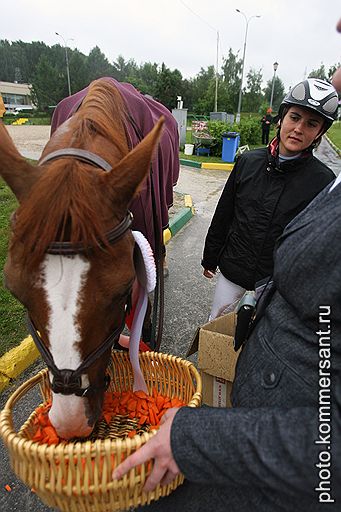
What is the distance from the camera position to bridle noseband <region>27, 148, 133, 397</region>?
3.95 ft

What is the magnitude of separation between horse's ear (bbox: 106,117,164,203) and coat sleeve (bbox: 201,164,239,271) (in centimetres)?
159

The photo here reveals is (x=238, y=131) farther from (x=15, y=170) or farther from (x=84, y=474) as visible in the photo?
(x=84, y=474)

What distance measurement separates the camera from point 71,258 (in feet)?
3.98

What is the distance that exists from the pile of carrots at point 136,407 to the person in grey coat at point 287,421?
550 millimetres

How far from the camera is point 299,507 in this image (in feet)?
3.10

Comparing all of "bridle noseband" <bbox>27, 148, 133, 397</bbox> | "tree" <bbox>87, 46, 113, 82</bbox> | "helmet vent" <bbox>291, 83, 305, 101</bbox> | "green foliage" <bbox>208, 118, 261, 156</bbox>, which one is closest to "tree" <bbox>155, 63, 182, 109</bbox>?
"green foliage" <bbox>208, 118, 261, 156</bbox>

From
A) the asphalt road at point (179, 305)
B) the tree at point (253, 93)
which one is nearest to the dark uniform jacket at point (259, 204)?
the asphalt road at point (179, 305)

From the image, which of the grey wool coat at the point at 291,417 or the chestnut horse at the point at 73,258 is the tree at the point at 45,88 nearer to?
the chestnut horse at the point at 73,258

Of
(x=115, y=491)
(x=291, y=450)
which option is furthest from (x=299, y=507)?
(x=115, y=491)

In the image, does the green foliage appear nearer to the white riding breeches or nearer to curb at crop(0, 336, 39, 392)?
the white riding breeches

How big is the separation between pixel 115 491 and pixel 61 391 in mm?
371

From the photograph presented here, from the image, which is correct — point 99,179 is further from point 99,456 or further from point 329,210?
point 99,456

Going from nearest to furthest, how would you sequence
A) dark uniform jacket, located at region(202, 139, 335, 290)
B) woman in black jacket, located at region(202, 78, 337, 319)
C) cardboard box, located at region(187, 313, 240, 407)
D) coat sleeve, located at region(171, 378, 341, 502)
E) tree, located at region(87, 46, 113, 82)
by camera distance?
coat sleeve, located at region(171, 378, 341, 502) < cardboard box, located at region(187, 313, 240, 407) < woman in black jacket, located at region(202, 78, 337, 319) < dark uniform jacket, located at region(202, 139, 335, 290) < tree, located at region(87, 46, 113, 82)

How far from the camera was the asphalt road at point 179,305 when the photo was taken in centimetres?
200
